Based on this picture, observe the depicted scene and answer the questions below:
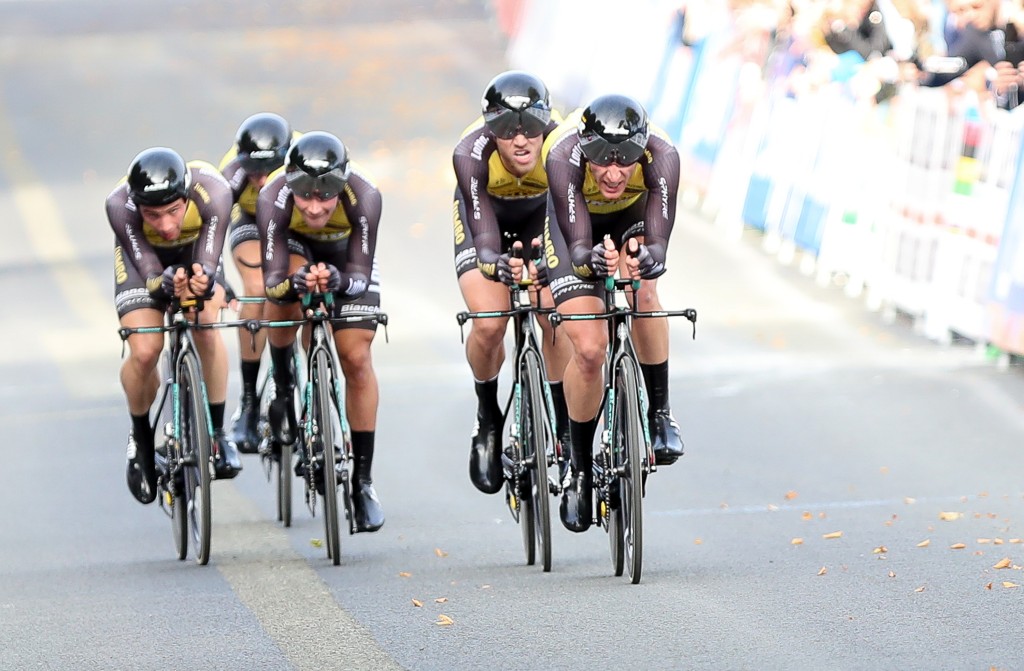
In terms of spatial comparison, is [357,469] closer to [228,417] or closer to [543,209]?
[543,209]

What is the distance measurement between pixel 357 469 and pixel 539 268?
1.34 m

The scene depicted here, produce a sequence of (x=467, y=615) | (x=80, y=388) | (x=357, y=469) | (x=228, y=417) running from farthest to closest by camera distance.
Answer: (x=80, y=388), (x=228, y=417), (x=357, y=469), (x=467, y=615)

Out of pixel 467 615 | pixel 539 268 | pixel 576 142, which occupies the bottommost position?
pixel 467 615

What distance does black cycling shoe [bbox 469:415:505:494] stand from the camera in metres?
8.37

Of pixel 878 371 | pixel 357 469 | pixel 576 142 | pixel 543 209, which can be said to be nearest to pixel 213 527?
pixel 357 469

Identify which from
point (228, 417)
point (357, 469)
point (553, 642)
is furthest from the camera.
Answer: point (228, 417)

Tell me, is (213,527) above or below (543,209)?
below

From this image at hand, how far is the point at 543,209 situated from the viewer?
859 cm

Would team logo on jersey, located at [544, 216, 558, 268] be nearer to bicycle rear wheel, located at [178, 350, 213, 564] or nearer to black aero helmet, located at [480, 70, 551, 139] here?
black aero helmet, located at [480, 70, 551, 139]

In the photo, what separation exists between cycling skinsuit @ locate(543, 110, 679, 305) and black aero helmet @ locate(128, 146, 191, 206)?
171 centimetres

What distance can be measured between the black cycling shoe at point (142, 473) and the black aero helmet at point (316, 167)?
177cm

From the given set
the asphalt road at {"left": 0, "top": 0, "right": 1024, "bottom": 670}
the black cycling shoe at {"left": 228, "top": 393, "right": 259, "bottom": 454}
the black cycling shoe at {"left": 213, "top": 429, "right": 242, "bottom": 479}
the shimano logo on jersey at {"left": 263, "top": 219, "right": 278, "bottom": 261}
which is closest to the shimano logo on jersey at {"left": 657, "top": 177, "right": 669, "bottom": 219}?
the asphalt road at {"left": 0, "top": 0, "right": 1024, "bottom": 670}

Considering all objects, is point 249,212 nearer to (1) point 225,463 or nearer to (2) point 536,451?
(1) point 225,463

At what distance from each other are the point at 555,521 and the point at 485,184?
1.91 metres
